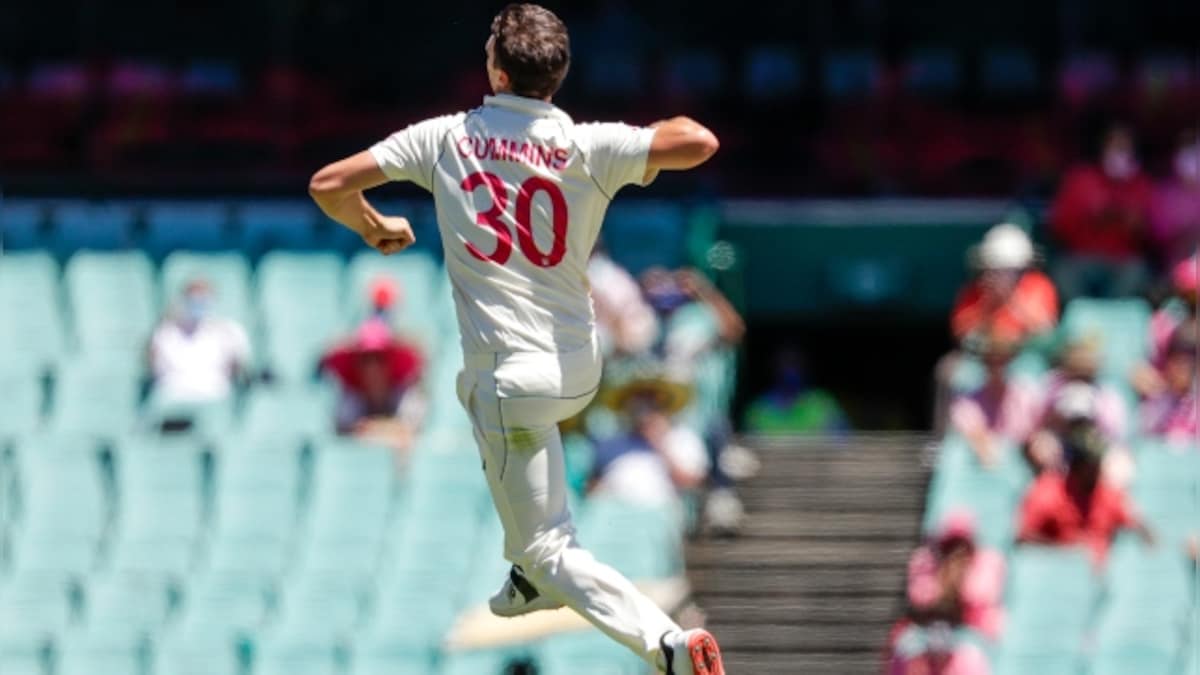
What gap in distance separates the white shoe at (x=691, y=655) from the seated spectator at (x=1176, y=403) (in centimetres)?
648

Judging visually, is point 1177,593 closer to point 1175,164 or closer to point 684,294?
point 684,294

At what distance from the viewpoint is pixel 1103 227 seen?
15461 millimetres

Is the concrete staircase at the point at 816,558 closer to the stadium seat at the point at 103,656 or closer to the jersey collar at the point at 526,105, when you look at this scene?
the stadium seat at the point at 103,656

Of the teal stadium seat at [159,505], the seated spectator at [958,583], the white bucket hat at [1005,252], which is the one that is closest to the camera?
the seated spectator at [958,583]

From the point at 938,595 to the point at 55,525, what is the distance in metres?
4.58

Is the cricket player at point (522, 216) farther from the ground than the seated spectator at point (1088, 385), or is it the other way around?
the cricket player at point (522, 216)

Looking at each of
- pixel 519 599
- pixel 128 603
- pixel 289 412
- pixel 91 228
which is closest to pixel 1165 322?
pixel 289 412

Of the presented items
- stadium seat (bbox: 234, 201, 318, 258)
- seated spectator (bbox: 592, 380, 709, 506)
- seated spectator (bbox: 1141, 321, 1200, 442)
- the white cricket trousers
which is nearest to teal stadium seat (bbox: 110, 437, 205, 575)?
seated spectator (bbox: 592, 380, 709, 506)

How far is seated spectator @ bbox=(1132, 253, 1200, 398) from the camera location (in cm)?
1348

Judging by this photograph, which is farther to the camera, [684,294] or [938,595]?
A: [684,294]

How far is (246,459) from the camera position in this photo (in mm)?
13484

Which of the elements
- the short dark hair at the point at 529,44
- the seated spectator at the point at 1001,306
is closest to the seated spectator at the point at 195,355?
the seated spectator at the point at 1001,306

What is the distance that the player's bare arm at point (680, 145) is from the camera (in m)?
6.91

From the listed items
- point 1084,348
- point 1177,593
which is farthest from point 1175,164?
point 1177,593
